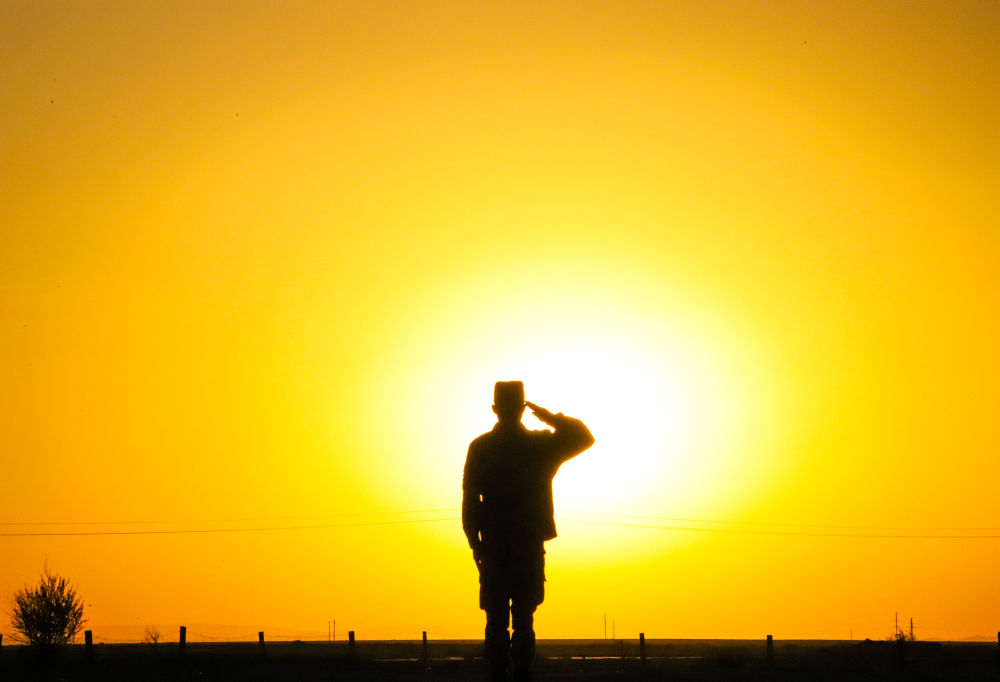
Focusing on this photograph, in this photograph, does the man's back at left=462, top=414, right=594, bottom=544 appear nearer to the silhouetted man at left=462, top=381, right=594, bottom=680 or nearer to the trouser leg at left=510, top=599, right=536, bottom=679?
the silhouetted man at left=462, top=381, right=594, bottom=680

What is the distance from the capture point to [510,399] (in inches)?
456

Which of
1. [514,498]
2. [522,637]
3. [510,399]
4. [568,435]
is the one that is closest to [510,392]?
[510,399]

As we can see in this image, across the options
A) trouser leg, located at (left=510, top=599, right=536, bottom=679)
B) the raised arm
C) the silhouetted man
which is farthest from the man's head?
trouser leg, located at (left=510, top=599, right=536, bottom=679)

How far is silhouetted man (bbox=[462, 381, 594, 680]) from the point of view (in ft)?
37.9

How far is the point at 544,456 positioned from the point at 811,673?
9068mm

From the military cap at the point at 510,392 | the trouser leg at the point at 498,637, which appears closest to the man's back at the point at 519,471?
the military cap at the point at 510,392

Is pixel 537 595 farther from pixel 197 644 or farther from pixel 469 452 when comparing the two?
pixel 197 644

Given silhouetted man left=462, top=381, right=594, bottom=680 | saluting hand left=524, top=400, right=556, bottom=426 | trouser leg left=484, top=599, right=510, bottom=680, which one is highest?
saluting hand left=524, top=400, right=556, bottom=426

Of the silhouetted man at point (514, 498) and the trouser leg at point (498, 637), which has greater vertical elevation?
the silhouetted man at point (514, 498)

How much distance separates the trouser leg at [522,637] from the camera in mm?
11336

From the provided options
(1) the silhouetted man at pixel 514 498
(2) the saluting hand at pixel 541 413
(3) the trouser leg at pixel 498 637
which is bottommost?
(3) the trouser leg at pixel 498 637

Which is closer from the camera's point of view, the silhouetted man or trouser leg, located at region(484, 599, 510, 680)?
trouser leg, located at region(484, 599, 510, 680)

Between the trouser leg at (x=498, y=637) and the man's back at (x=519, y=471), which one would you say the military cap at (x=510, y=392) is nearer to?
the man's back at (x=519, y=471)

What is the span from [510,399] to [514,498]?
92 cm
